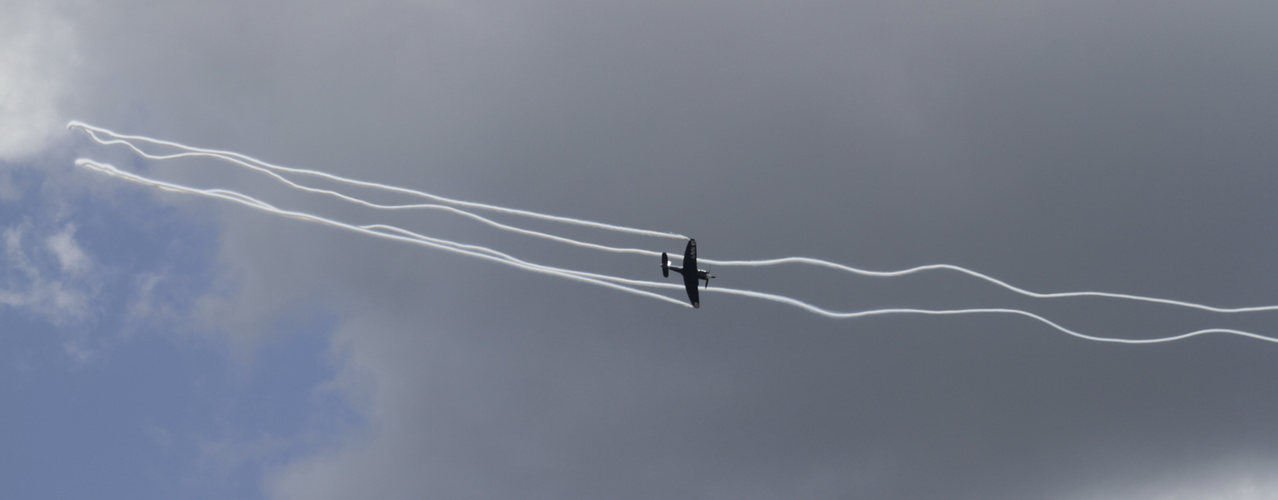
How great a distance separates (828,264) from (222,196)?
3202 centimetres

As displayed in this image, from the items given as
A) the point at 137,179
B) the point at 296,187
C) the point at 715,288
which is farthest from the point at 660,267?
the point at 137,179

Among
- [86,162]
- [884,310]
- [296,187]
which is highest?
[86,162]

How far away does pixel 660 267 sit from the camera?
69875mm

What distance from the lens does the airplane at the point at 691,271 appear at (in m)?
66.8

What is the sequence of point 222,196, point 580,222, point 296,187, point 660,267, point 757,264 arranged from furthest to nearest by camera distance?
1. point 660,267
2. point 757,264
3. point 580,222
4. point 296,187
5. point 222,196

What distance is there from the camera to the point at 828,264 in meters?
60.2

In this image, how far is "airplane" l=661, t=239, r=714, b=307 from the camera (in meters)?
66.8

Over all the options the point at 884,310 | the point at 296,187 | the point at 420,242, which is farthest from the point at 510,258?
the point at 884,310

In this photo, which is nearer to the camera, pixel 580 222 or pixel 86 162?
pixel 86 162

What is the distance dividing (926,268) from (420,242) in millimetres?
28459

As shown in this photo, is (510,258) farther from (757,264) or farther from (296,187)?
(757,264)

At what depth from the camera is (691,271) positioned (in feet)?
220

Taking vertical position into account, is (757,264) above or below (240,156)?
below

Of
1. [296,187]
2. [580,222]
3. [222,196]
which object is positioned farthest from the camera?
[580,222]
